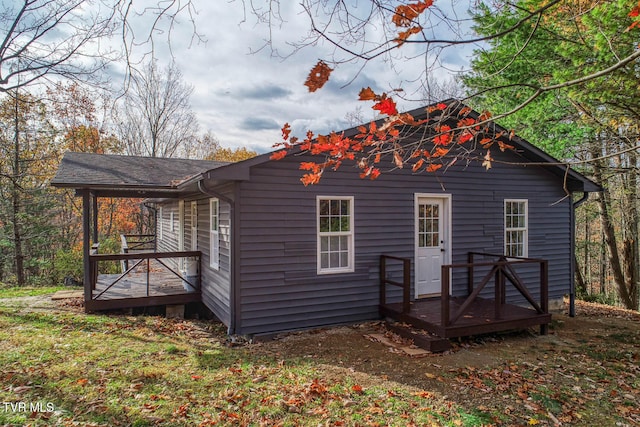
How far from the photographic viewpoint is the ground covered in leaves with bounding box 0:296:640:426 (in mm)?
3760

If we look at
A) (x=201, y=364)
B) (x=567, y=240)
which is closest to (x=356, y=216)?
(x=201, y=364)

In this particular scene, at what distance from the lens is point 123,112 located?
22062mm

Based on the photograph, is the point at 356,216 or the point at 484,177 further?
the point at 484,177

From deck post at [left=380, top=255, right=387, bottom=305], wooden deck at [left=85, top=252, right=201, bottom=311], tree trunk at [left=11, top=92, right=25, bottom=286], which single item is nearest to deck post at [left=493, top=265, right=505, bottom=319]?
deck post at [left=380, top=255, right=387, bottom=305]

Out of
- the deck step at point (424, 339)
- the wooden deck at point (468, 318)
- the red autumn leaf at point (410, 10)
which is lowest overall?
the deck step at point (424, 339)

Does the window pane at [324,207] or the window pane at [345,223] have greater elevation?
the window pane at [324,207]

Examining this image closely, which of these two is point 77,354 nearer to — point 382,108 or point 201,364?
Answer: point 201,364

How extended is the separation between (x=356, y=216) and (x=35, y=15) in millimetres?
8642

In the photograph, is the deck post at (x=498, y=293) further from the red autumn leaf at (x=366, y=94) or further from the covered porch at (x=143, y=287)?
the covered porch at (x=143, y=287)

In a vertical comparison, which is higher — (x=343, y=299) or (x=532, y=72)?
(x=532, y=72)

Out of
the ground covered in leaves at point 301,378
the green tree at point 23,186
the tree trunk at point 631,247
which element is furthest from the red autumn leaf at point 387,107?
the green tree at point 23,186

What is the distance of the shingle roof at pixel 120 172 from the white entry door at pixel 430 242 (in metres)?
4.43

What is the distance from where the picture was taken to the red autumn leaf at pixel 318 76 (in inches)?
111

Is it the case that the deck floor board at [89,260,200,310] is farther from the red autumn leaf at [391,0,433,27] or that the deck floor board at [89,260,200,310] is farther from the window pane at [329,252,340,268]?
the red autumn leaf at [391,0,433,27]
